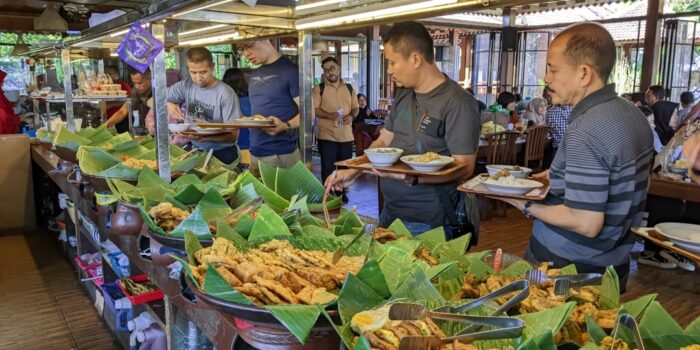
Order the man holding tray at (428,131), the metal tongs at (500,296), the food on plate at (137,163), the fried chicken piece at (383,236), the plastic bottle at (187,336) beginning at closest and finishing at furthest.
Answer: the metal tongs at (500,296) < the fried chicken piece at (383,236) < the plastic bottle at (187,336) < the man holding tray at (428,131) < the food on plate at (137,163)

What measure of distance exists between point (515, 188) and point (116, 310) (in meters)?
2.13

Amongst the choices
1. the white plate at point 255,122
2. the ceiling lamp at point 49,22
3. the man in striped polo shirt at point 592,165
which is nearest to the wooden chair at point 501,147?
the white plate at point 255,122

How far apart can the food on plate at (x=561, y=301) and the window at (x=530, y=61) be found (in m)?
10.4

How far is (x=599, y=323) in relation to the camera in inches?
37.7

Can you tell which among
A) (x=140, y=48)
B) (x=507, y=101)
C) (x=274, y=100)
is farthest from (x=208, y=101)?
(x=507, y=101)

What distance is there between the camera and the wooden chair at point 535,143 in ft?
21.1

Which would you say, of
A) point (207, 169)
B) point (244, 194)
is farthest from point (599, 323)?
point (207, 169)

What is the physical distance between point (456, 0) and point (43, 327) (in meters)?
2.95

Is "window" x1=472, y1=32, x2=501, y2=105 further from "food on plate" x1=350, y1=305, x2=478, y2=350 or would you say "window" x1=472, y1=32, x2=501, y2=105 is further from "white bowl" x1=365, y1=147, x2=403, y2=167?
"food on plate" x1=350, y1=305, x2=478, y2=350

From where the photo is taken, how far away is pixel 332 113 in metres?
5.54

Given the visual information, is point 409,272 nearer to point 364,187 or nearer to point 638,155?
point 638,155

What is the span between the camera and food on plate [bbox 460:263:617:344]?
0.95 meters

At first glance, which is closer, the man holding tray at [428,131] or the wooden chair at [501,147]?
the man holding tray at [428,131]

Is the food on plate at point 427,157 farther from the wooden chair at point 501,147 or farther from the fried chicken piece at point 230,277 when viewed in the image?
the wooden chair at point 501,147
